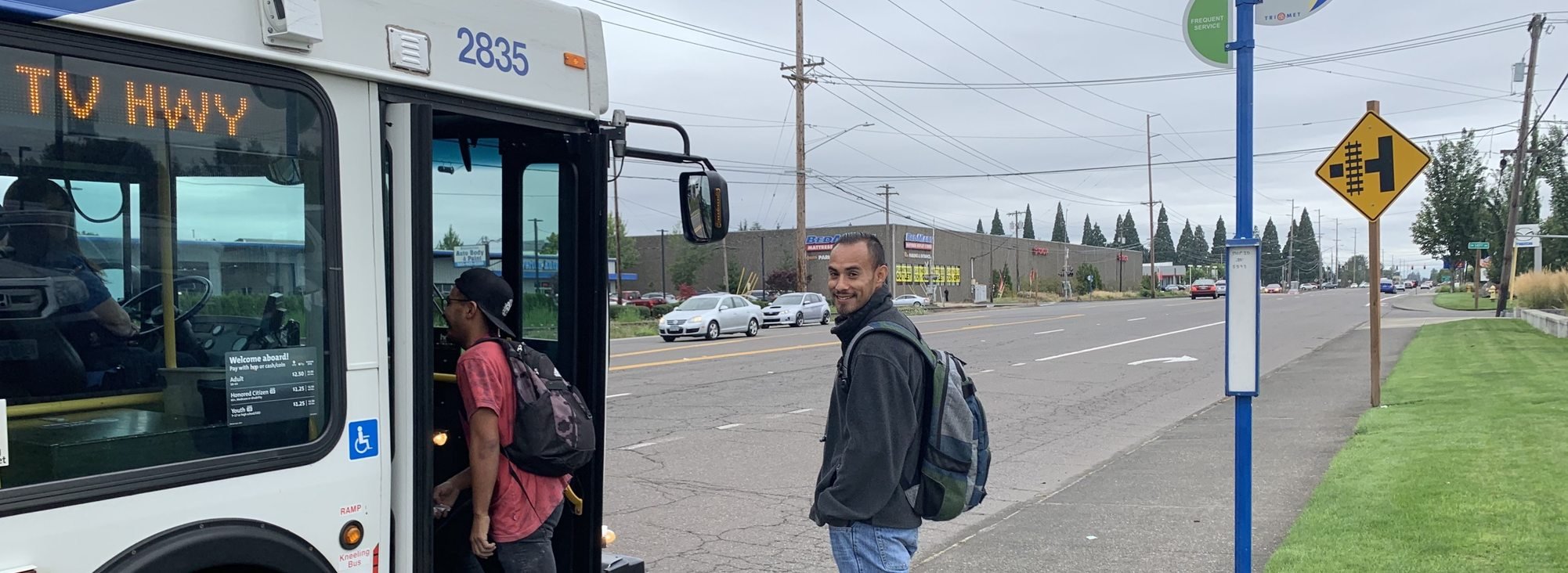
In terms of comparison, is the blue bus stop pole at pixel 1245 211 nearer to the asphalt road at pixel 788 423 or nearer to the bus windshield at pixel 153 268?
the asphalt road at pixel 788 423

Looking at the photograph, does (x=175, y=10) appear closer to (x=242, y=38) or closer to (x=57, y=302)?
(x=242, y=38)

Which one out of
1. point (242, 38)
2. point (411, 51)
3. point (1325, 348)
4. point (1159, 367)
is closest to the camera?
point (242, 38)

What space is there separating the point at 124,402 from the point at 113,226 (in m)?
0.44

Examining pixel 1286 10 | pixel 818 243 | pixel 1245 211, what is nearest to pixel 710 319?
pixel 1286 10

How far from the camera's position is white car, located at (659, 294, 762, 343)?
28.7 meters

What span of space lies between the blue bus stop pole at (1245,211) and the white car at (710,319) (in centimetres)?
2454

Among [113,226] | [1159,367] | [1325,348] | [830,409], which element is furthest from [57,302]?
[1325,348]

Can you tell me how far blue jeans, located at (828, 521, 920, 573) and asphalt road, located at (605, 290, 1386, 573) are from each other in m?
2.97

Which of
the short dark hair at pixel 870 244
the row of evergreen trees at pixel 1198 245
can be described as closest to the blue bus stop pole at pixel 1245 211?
the short dark hair at pixel 870 244

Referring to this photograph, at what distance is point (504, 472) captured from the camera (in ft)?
11.5

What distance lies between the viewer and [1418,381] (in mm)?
14500

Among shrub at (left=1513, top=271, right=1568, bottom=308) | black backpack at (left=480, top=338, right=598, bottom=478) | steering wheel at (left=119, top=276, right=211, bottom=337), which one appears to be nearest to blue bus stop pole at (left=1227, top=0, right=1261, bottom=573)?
black backpack at (left=480, top=338, right=598, bottom=478)

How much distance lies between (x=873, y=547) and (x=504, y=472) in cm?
125

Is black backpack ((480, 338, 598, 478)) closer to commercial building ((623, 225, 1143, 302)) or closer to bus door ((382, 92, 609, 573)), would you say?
bus door ((382, 92, 609, 573))
